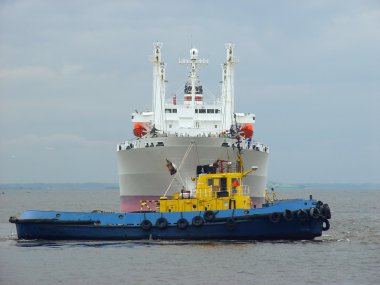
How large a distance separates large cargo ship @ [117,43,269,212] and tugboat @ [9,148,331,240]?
11.0 metres

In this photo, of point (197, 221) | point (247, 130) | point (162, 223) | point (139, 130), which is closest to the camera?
point (197, 221)

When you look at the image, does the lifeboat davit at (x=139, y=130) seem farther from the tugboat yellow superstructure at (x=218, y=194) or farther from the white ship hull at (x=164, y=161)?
the tugboat yellow superstructure at (x=218, y=194)

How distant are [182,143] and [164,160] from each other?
1885 mm

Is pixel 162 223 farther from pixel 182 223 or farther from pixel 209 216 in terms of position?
pixel 209 216

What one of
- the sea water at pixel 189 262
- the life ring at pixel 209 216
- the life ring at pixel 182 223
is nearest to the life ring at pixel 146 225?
the sea water at pixel 189 262

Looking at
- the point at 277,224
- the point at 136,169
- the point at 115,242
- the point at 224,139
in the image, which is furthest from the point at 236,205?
the point at 136,169

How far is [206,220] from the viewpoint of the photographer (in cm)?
3981

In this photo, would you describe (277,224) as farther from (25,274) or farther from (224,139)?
(224,139)

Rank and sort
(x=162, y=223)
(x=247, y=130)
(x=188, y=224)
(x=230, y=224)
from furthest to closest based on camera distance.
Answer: (x=247, y=130) < (x=162, y=223) < (x=188, y=224) < (x=230, y=224)

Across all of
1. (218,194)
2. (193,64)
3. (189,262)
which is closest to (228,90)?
(193,64)

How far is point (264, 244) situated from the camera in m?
39.4

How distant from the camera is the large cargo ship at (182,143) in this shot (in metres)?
57.0

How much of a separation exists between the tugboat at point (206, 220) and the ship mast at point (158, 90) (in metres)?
24.7

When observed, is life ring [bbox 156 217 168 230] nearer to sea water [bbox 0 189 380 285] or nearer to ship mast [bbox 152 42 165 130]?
sea water [bbox 0 189 380 285]
